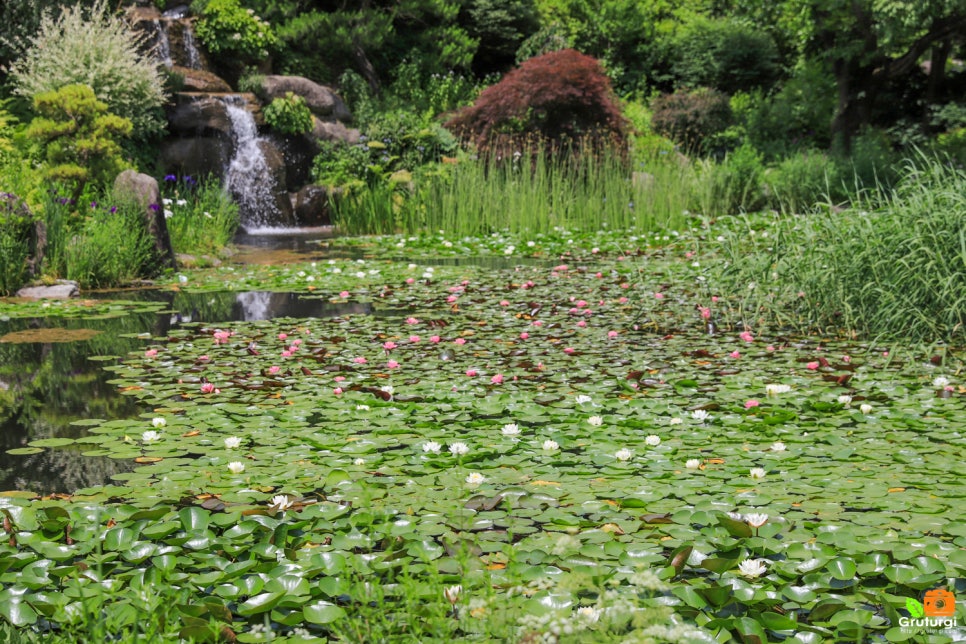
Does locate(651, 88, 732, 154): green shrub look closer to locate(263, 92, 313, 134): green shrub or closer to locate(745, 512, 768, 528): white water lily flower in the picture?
locate(263, 92, 313, 134): green shrub

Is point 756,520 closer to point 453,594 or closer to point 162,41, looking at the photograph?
point 453,594

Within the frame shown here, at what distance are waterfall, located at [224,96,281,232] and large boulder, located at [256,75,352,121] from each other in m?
1.22

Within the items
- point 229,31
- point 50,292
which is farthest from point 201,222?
point 229,31

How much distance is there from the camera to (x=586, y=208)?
36.7ft

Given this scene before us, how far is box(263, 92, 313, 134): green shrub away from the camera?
14570mm

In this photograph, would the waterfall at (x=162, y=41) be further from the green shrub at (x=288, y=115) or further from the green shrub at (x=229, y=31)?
the green shrub at (x=288, y=115)

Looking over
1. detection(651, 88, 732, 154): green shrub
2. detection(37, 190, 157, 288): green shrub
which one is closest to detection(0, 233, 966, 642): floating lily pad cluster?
detection(37, 190, 157, 288): green shrub

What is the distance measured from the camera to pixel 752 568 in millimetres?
2145

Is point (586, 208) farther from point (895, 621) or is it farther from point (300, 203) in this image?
point (895, 621)

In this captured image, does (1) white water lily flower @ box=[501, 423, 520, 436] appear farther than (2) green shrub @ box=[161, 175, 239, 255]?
No

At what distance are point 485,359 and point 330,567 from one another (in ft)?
8.53

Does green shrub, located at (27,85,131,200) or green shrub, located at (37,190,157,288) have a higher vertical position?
green shrub, located at (27,85,131,200)

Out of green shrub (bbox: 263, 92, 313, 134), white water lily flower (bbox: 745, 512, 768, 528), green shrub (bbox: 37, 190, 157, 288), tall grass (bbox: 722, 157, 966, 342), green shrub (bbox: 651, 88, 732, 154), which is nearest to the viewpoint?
white water lily flower (bbox: 745, 512, 768, 528)

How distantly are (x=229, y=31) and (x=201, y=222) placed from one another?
7813 millimetres
